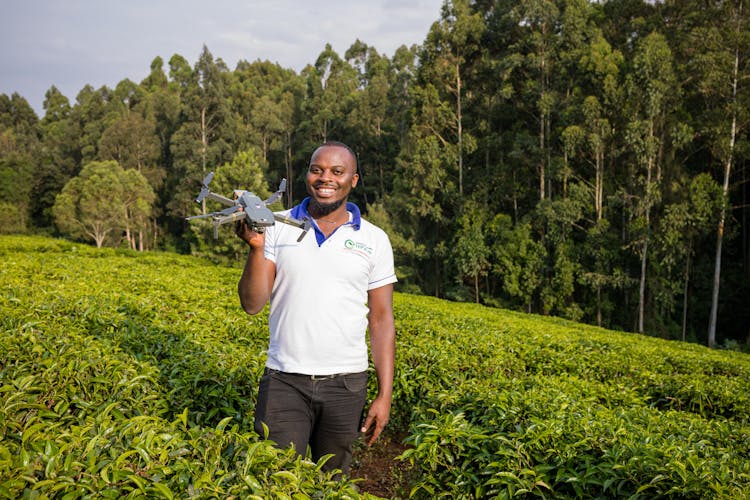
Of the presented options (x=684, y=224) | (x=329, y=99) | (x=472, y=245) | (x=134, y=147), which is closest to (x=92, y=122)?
(x=134, y=147)

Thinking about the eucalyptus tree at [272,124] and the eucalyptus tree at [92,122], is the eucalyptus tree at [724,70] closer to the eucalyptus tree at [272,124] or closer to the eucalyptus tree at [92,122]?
the eucalyptus tree at [272,124]

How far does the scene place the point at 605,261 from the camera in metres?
19.3

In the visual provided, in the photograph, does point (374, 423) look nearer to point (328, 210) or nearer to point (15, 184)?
point (328, 210)

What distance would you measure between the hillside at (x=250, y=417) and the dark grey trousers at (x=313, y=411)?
142 mm

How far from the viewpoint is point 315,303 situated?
223cm

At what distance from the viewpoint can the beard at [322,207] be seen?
2.38 m

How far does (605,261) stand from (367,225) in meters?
19.0

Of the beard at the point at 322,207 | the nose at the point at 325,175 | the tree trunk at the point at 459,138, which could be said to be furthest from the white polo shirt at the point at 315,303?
the tree trunk at the point at 459,138

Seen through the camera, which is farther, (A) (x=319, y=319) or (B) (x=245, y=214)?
(A) (x=319, y=319)

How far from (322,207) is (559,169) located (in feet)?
66.3

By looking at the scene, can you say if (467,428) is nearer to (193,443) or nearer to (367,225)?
(367,225)

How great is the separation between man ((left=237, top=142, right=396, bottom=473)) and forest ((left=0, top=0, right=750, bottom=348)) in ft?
59.1

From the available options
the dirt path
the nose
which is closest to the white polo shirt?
the nose

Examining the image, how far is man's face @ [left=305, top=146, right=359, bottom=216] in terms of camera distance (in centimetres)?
232
